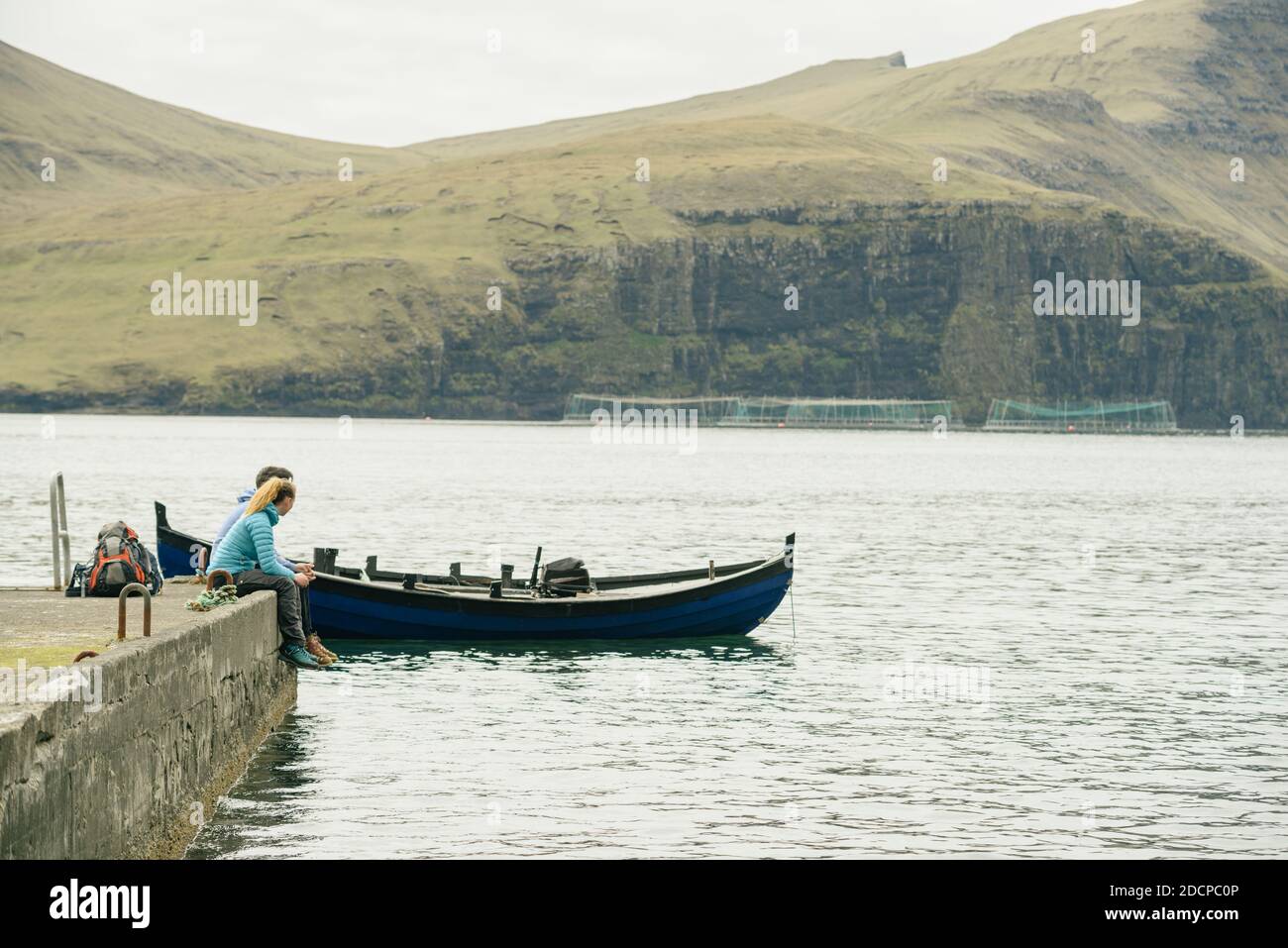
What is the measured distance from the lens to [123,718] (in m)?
14.6

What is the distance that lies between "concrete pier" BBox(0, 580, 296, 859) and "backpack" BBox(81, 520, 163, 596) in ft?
1.15

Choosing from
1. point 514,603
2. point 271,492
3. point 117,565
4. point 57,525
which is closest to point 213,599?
point 271,492

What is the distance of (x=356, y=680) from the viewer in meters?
30.6

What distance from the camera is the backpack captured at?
22.4 m

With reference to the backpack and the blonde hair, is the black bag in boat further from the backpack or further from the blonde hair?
the blonde hair

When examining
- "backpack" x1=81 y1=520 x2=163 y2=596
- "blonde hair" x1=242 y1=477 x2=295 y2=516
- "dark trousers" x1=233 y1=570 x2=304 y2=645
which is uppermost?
"blonde hair" x1=242 y1=477 x2=295 y2=516

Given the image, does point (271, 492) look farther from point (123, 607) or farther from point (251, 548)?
point (123, 607)

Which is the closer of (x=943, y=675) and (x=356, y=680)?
(x=356, y=680)

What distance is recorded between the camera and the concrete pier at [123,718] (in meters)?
12.2

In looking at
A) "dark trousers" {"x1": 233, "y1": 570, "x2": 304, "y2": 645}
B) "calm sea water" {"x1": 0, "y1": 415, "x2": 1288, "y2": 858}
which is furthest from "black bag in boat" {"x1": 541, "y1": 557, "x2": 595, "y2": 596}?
"dark trousers" {"x1": 233, "y1": 570, "x2": 304, "y2": 645}

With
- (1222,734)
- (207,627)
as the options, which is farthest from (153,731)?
(1222,734)

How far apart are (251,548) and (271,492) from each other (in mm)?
1256
